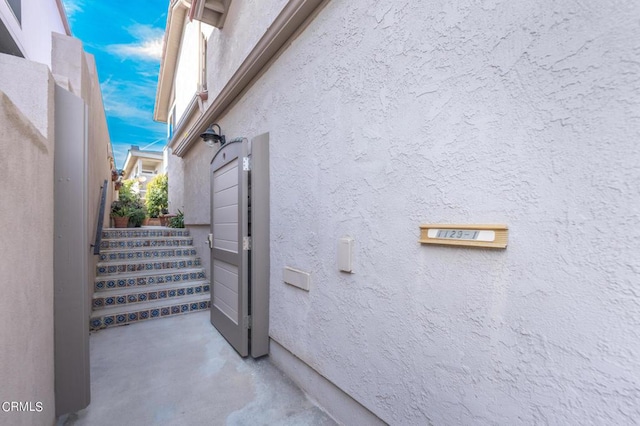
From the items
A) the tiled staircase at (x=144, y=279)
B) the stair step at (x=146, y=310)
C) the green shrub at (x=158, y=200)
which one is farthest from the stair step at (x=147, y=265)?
the green shrub at (x=158, y=200)

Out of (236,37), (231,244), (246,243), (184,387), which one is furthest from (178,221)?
(184,387)

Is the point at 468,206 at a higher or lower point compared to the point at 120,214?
lower

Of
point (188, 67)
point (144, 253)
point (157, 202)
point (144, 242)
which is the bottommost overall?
point (144, 253)

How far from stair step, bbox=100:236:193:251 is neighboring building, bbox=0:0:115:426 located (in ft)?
11.7

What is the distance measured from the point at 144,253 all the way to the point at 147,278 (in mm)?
836

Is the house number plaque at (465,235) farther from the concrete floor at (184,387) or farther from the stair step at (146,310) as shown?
the stair step at (146,310)

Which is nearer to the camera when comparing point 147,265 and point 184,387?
point 184,387

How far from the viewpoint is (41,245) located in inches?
64.7

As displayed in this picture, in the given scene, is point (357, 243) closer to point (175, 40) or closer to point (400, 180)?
point (400, 180)

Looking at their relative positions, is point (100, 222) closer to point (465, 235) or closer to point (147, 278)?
point (147, 278)

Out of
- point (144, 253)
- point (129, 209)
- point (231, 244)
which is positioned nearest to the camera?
point (231, 244)

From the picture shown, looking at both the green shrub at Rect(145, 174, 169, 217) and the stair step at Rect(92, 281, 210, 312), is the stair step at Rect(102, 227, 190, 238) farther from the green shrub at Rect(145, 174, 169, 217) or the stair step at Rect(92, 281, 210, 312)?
the green shrub at Rect(145, 174, 169, 217)

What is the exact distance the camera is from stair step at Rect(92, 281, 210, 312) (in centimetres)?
400

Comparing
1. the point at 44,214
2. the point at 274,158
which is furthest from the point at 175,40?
the point at 44,214
